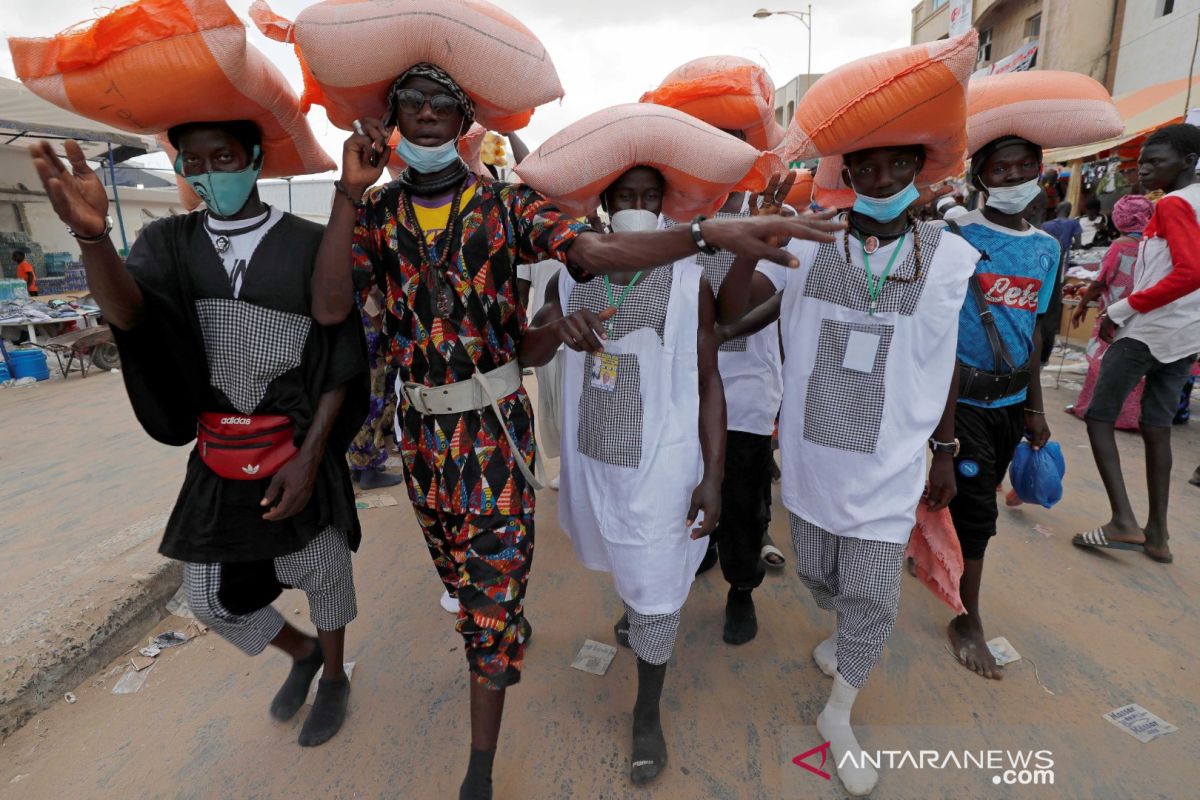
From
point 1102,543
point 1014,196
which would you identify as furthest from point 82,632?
point 1102,543

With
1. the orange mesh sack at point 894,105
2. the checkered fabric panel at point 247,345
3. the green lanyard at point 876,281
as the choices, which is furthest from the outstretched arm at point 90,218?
the green lanyard at point 876,281

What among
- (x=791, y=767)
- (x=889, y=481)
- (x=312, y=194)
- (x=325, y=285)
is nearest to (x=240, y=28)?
(x=325, y=285)

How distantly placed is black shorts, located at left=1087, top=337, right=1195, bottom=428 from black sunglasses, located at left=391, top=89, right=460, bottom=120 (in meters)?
3.74

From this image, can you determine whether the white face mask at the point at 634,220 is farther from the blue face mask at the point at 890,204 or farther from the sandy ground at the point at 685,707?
the sandy ground at the point at 685,707

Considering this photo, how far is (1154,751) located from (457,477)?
2.44m

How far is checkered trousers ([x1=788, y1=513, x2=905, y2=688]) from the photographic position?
1.94 meters

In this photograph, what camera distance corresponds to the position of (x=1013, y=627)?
2.70 meters

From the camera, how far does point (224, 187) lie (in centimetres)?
174

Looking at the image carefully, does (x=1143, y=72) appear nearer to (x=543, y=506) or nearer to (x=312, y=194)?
(x=543, y=506)

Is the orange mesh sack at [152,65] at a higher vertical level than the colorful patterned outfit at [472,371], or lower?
higher

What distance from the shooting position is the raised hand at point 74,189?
136 cm

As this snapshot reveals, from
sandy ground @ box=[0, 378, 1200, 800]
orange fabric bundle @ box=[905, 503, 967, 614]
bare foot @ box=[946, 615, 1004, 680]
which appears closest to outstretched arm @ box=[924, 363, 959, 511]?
orange fabric bundle @ box=[905, 503, 967, 614]

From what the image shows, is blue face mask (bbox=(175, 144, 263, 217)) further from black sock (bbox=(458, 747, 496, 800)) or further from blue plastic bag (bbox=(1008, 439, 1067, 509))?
blue plastic bag (bbox=(1008, 439, 1067, 509))

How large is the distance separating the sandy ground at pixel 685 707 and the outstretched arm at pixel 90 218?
4.98 ft
